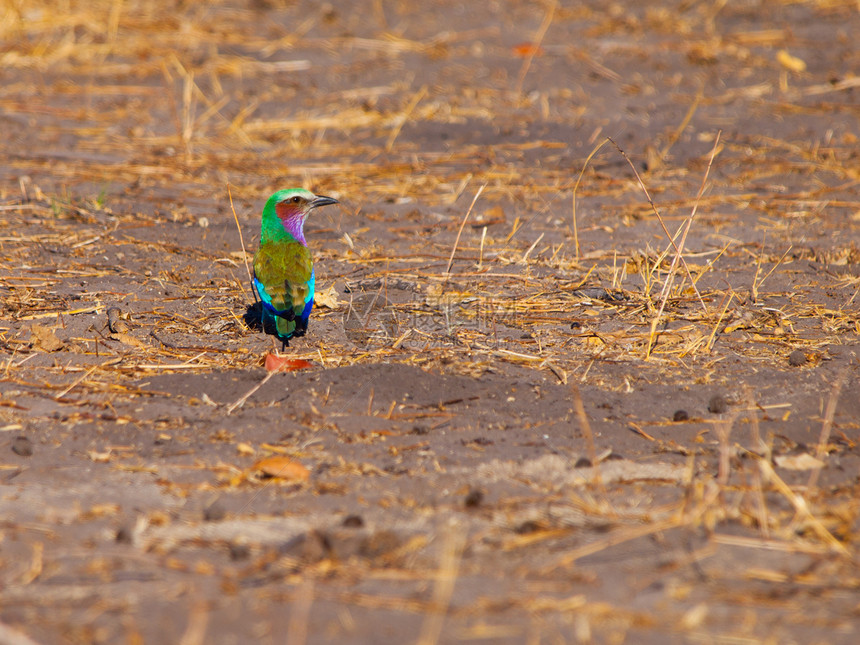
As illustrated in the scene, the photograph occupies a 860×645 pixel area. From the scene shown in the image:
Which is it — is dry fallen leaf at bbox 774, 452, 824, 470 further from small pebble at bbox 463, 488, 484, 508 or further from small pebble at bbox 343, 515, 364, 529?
small pebble at bbox 343, 515, 364, 529

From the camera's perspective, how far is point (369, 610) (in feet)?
7.63

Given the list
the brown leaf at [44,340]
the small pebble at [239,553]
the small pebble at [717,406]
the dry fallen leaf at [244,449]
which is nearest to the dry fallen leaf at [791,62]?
the small pebble at [717,406]

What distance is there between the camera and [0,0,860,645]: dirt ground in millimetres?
2436

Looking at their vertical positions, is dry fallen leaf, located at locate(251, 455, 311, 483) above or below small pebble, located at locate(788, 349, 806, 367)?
below

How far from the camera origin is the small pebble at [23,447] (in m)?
3.19

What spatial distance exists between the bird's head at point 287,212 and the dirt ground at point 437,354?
390mm

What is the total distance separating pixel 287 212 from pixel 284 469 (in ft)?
6.84

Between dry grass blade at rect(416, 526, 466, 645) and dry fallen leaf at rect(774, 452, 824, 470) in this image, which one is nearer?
dry grass blade at rect(416, 526, 466, 645)

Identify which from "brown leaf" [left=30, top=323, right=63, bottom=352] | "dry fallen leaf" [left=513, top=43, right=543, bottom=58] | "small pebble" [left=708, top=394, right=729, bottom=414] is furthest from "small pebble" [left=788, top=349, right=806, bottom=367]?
"dry fallen leaf" [left=513, top=43, right=543, bottom=58]

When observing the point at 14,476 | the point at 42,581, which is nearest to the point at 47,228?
the point at 14,476

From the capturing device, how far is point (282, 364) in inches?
154

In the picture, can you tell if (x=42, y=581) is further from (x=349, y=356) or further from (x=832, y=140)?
(x=832, y=140)

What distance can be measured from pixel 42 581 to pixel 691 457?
2.05 metres

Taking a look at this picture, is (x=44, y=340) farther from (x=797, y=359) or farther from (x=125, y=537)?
(x=797, y=359)
